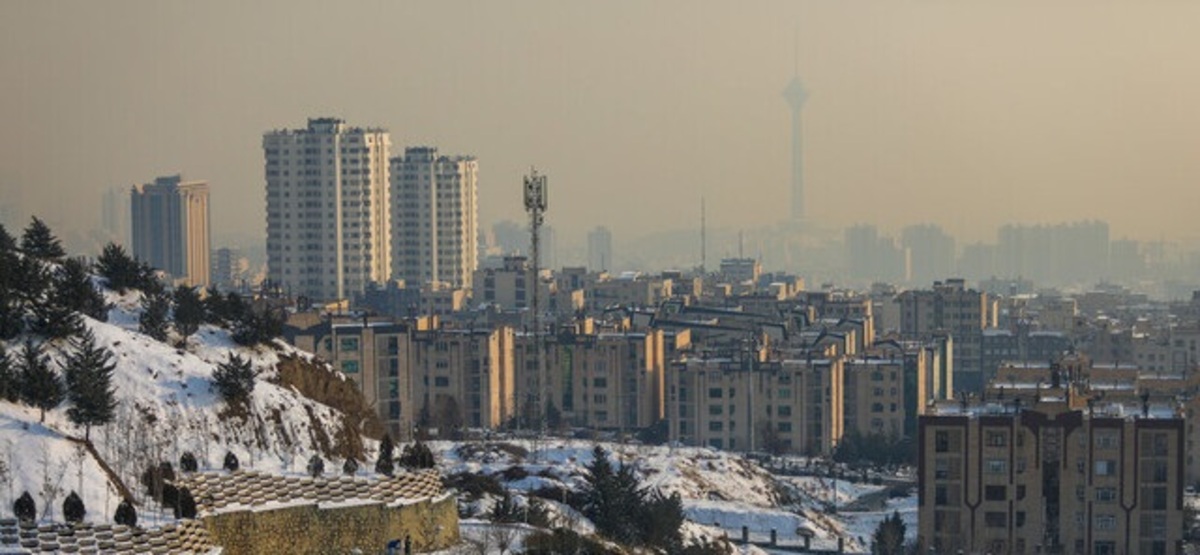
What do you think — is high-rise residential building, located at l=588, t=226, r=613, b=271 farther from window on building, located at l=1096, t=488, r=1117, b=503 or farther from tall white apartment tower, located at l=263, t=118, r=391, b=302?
window on building, located at l=1096, t=488, r=1117, b=503

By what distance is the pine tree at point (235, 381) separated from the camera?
1688 cm

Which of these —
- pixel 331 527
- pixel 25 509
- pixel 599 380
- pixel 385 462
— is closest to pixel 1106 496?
pixel 385 462

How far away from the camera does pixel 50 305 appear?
16609 mm

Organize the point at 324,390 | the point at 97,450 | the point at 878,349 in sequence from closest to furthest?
the point at 97,450 < the point at 324,390 < the point at 878,349

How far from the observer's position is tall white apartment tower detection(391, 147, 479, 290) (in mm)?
70250

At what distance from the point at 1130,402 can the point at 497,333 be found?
1409 cm

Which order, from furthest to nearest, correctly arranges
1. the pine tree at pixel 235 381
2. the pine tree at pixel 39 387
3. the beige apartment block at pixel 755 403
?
the beige apartment block at pixel 755 403 → the pine tree at pixel 235 381 → the pine tree at pixel 39 387

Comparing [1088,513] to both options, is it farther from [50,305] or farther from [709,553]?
[50,305]

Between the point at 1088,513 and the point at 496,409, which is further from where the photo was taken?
the point at 496,409

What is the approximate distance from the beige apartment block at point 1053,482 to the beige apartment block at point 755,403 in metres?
11.3

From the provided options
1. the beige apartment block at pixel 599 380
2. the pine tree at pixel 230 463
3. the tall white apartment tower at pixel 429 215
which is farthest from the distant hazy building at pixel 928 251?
the pine tree at pixel 230 463

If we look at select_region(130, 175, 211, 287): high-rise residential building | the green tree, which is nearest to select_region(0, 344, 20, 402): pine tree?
the green tree

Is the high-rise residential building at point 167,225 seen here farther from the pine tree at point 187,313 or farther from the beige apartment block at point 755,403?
the pine tree at point 187,313

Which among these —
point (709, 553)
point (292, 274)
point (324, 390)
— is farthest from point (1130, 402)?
point (292, 274)
